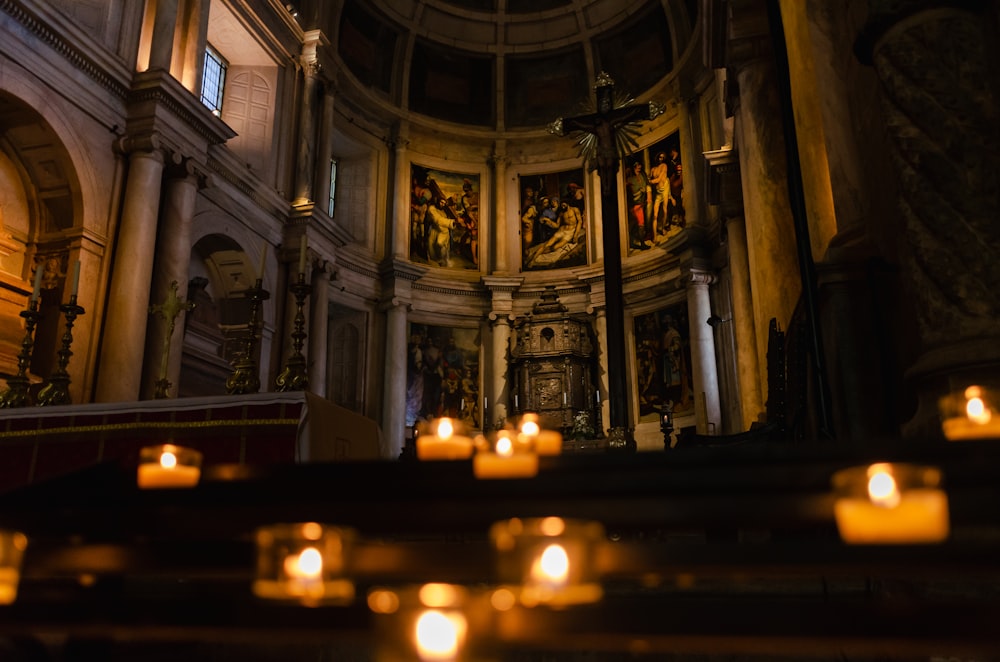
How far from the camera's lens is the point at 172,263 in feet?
34.4

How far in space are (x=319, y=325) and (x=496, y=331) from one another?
16.8 feet

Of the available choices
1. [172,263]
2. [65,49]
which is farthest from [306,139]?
[65,49]

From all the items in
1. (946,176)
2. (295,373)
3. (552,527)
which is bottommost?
(552,527)

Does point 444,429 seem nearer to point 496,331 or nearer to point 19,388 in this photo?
point 19,388

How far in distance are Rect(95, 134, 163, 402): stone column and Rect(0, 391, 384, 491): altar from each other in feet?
14.8

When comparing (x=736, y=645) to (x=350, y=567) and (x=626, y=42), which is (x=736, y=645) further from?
(x=626, y=42)

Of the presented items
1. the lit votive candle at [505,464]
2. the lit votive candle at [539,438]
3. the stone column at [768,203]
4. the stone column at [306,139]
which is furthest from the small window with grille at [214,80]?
the lit votive candle at [505,464]

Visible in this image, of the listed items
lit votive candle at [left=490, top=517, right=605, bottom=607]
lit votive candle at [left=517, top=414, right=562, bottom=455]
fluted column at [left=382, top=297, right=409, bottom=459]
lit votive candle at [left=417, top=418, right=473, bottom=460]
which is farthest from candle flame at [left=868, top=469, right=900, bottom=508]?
fluted column at [left=382, top=297, right=409, bottom=459]

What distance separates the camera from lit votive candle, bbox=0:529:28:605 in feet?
4.72

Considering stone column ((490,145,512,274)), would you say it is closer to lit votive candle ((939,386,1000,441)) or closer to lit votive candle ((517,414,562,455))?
lit votive candle ((517,414,562,455))

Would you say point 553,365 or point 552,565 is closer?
point 552,565

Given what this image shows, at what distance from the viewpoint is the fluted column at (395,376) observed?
1655 cm

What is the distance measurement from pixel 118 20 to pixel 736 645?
39.6 feet

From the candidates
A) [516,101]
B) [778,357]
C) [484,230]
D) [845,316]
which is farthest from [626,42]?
[845,316]
